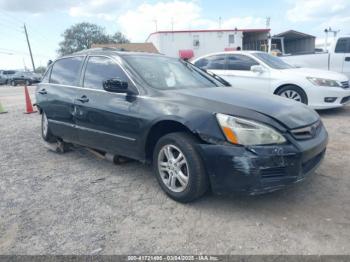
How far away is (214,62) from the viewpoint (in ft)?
28.5

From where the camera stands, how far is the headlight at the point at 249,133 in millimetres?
2869

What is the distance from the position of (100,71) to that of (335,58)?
853 centimetres

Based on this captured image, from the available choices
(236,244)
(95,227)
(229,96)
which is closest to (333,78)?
(229,96)

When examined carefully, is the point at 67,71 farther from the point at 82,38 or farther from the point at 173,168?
the point at 82,38

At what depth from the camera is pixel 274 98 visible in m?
3.72

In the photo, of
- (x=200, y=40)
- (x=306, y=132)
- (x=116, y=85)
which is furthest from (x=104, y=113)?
(x=200, y=40)

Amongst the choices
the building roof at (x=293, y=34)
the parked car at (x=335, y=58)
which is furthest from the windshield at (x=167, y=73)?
the building roof at (x=293, y=34)

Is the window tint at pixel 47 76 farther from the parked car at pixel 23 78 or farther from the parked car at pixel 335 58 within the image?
the parked car at pixel 23 78

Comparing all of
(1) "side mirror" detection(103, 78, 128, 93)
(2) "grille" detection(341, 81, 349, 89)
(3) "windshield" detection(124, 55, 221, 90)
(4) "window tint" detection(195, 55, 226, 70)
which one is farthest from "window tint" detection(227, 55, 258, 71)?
(1) "side mirror" detection(103, 78, 128, 93)

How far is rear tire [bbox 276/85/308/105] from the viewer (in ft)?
24.1

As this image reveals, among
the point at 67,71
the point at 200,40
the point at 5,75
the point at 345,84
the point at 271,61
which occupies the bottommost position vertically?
the point at 5,75

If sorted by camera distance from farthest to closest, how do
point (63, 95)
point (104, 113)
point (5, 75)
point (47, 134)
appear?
point (5, 75)
point (47, 134)
point (63, 95)
point (104, 113)

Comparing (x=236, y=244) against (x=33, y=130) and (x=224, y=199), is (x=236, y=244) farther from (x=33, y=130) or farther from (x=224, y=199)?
(x=33, y=130)

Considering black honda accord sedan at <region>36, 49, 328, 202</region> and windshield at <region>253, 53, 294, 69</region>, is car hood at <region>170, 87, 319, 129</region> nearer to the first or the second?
black honda accord sedan at <region>36, 49, 328, 202</region>
